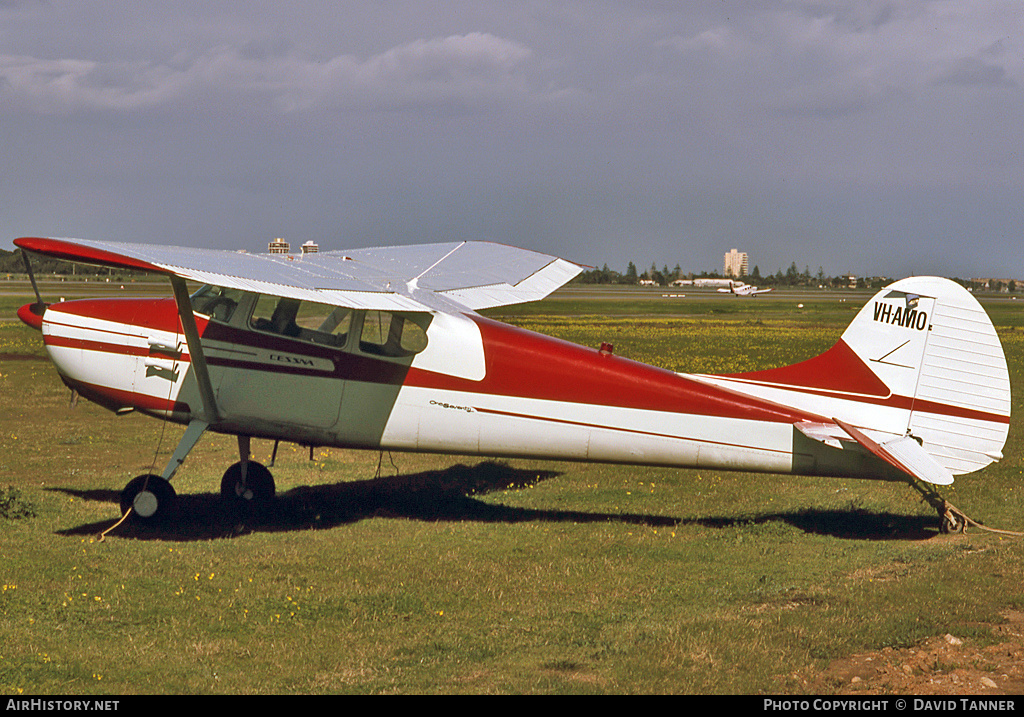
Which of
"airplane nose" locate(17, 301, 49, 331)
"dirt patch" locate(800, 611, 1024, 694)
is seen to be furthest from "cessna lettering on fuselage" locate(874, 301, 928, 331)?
"airplane nose" locate(17, 301, 49, 331)

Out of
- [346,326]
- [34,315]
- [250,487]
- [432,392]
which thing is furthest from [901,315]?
[34,315]

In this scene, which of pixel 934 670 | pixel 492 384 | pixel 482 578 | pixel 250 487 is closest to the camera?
pixel 934 670

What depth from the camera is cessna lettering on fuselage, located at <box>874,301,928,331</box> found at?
8.87 meters

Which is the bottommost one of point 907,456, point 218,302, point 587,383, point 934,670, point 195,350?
point 934,670

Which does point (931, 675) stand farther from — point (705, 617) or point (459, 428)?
point (459, 428)

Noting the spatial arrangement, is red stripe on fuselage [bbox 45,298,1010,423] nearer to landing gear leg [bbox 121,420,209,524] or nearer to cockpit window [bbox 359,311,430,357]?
cockpit window [bbox 359,311,430,357]

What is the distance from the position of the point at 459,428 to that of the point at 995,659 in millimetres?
5141

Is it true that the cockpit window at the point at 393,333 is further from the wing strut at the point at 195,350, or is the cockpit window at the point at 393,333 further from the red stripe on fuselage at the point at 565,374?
the wing strut at the point at 195,350

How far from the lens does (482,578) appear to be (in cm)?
789

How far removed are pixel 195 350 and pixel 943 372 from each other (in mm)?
7116

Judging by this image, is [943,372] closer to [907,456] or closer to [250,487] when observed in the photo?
[907,456]

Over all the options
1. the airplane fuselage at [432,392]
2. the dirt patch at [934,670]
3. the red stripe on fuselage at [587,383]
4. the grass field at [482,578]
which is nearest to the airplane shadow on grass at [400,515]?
the grass field at [482,578]

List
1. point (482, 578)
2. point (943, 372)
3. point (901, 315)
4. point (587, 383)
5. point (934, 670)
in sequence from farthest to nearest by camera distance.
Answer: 1. point (587, 383)
2. point (901, 315)
3. point (943, 372)
4. point (482, 578)
5. point (934, 670)
